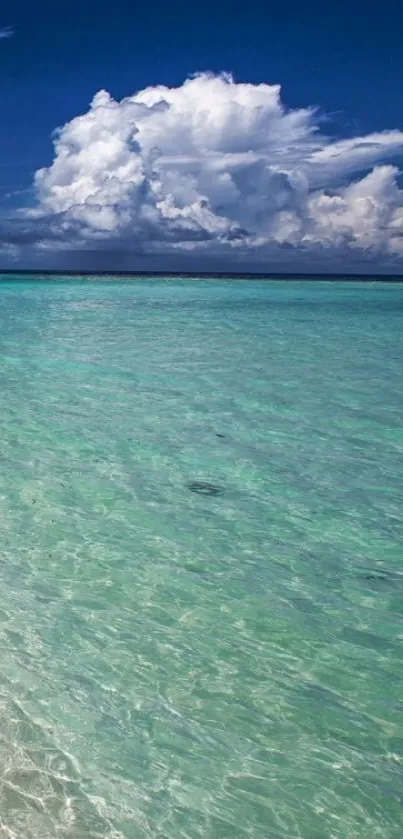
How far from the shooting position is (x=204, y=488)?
26.4 feet

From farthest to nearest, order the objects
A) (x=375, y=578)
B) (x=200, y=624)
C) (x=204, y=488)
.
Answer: (x=204, y=488) < (x=375, y=578) < (x=200, y=624)

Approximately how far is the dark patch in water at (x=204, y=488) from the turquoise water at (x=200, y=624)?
0.13 ft

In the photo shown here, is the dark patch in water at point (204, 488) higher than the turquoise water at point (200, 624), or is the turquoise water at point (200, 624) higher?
the dark patch in water at point (204, 488)

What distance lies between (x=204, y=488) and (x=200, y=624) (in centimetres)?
307

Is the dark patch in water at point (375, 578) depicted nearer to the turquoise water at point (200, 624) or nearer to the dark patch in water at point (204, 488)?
the turquoise water at point (200, 624)

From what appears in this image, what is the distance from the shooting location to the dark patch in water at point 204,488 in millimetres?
7902

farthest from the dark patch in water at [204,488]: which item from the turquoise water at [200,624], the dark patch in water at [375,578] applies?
the dark patch in water at [375,578]

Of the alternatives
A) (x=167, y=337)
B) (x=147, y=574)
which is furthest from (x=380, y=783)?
(x=167, y=337)

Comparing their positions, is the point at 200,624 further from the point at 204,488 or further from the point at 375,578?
the point at 204,488

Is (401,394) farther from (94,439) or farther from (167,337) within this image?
(167,337)

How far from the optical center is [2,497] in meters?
7.58

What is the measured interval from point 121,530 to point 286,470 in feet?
9.02

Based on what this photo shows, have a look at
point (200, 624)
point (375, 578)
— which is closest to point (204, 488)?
point (375, 578)

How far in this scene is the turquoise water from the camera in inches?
135
